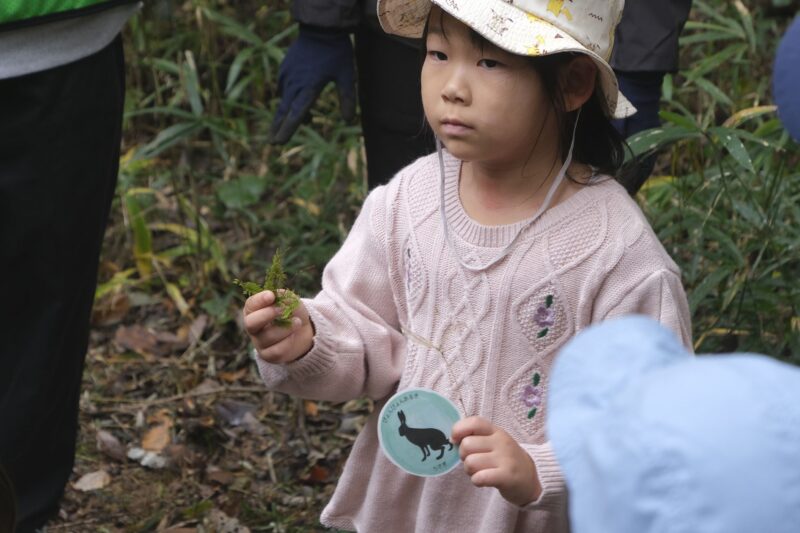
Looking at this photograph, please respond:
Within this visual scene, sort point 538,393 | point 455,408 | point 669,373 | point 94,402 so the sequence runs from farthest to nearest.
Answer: point 94,402 → point 538,393 → point 455,408 → point 669,373

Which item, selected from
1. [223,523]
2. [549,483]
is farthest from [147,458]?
[549,483]

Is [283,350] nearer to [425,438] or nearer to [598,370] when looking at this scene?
[425,438]

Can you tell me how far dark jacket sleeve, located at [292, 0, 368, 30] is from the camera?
8.29ft

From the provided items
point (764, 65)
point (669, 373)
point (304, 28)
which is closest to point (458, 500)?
point (669, 373)

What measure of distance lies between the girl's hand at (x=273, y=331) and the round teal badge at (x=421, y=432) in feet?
0.59

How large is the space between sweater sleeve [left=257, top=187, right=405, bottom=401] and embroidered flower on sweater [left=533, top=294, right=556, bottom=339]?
0.84 ft

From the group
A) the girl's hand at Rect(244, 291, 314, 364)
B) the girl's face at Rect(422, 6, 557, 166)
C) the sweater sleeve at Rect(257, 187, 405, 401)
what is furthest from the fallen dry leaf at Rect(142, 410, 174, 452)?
the girl's face at Rect(422, 6, 557, 166)

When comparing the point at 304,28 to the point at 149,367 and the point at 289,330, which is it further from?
the point at 149,367

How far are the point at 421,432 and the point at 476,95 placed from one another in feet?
1.51

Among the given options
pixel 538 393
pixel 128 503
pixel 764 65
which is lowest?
pixel 128 503

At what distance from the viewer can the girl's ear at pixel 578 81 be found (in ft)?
5.95

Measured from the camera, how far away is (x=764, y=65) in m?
3.99

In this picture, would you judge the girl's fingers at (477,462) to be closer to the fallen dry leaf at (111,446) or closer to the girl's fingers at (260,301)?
the girl's fingers at (260,301)

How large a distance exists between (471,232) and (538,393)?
0.82 ft
